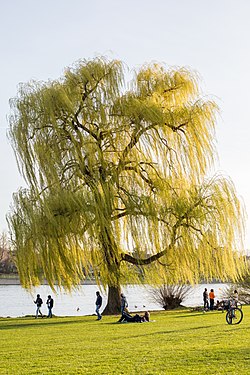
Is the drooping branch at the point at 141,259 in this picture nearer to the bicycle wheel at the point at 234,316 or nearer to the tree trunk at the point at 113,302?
the tree trunk at the point at 113,302

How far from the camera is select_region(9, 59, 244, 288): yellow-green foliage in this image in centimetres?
2678

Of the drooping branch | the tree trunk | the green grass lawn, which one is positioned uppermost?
the drooping branch

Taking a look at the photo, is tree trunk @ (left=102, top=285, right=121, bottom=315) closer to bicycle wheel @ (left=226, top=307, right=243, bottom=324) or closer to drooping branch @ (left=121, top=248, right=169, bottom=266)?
drooping branch @ (left=121, top=248, right=169, bottom=266)

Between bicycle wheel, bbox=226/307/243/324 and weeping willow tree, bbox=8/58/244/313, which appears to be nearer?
bicycle wheel, bbox=226/307/243/324

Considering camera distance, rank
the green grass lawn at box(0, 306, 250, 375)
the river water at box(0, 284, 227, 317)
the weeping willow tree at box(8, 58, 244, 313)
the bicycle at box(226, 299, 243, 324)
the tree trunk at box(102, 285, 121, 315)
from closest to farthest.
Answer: the green grass lawn at box(0, 306, 250, 375) < the bicycle at box(226, 299, 243, 324) < the weeping willow tree at box(8, 58, 244, 313) < the tree trunk at box(102, 285, 121, 315) < the river water at box(0, 284, 227, 317)

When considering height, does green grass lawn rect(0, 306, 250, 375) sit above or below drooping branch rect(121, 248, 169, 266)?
below

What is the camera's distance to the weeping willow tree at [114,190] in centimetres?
2678

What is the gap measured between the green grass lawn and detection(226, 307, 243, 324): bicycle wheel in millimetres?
518

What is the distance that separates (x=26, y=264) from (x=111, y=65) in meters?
10.4

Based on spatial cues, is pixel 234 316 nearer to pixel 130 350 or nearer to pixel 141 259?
pixel 130 350

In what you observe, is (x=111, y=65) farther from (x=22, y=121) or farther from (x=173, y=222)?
(x=173, y=222)

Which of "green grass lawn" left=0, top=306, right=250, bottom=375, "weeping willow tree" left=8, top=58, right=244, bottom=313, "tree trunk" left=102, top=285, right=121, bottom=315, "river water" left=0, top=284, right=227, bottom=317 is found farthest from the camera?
"river water" left=0, top=284, right=227, bottom=317

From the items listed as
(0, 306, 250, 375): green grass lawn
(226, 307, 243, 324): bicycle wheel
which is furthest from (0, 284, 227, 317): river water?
(226, 307, 243, 324): bicycle wheel

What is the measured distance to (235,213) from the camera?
2819 cm
